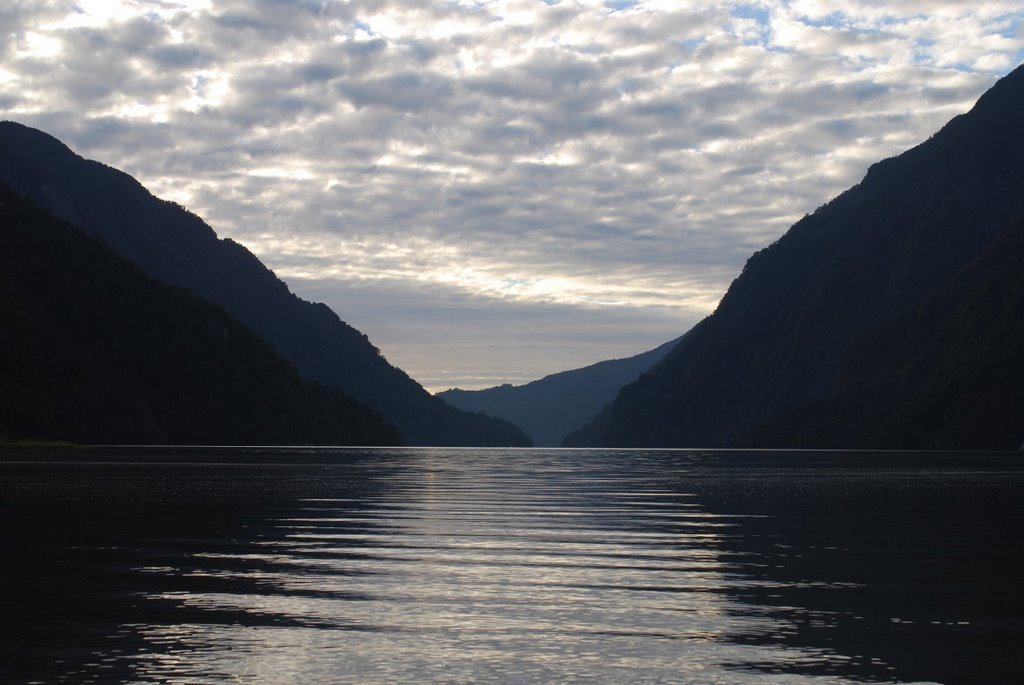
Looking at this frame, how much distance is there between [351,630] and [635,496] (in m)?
52.2

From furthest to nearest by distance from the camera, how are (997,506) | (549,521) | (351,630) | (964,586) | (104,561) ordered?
(997,506)
(549,521)
(104,561)
(964,586)
(351,630)

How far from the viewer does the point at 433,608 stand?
2684cm

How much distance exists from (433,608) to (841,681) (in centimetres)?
1006

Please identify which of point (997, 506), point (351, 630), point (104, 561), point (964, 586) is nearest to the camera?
point (351, 630)

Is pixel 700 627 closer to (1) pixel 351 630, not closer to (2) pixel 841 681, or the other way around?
(2) pixel 841 681

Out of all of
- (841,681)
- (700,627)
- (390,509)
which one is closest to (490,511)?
(390,509)

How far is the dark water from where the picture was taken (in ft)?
68.3

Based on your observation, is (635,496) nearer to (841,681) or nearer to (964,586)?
(964,586)

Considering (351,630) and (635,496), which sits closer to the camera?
(351,630)

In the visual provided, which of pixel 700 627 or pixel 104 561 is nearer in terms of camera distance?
pixel 700 627

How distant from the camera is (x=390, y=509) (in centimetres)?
6053

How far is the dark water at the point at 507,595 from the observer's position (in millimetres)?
20812

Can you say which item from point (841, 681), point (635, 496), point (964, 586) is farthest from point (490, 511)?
point (841, 681)

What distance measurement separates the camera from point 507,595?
28875 millimetres
